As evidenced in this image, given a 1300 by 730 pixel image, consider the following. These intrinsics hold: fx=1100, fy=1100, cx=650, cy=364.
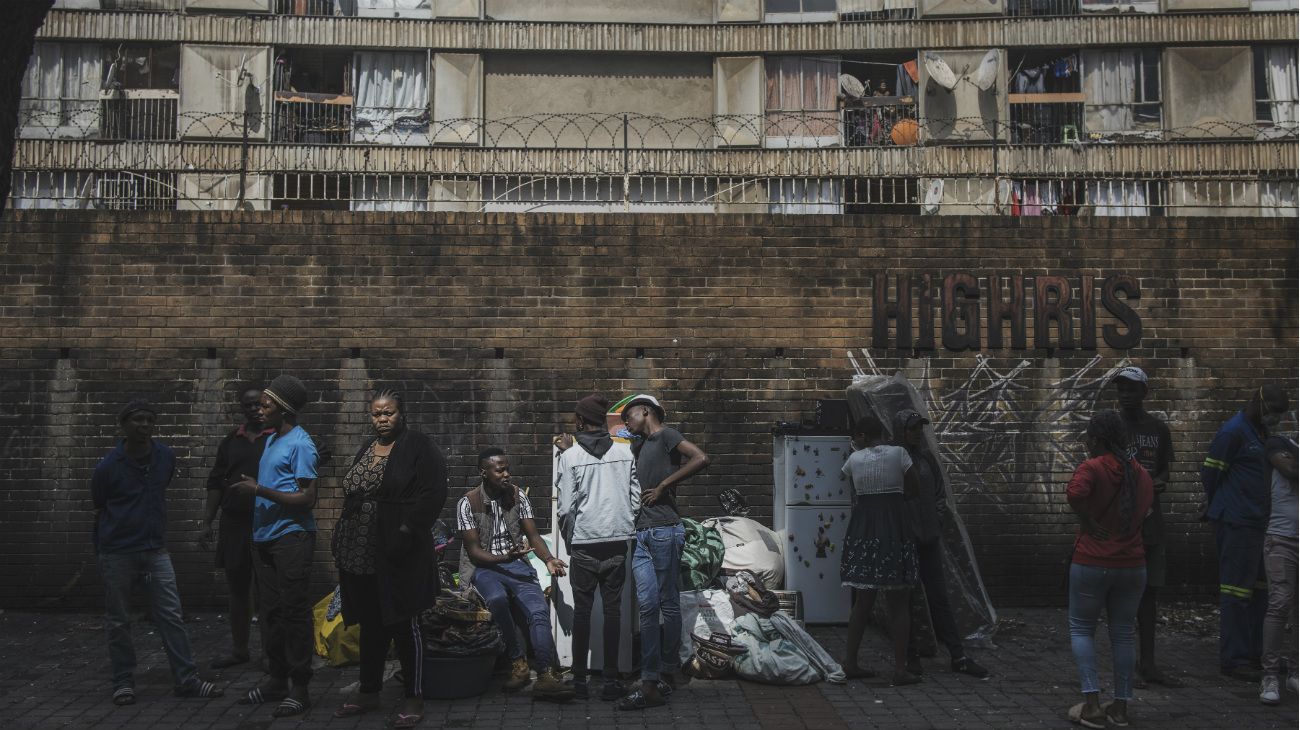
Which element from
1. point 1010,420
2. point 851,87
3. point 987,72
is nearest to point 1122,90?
point 987,72

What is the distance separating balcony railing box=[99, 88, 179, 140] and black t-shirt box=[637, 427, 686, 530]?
47.5ft

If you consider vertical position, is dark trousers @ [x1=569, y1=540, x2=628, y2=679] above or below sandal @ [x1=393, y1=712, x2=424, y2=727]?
above

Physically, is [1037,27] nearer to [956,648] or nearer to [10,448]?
[956,648]

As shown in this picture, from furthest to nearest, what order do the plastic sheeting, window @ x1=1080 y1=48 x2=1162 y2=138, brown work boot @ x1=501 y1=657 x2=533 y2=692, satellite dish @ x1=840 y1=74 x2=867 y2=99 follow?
1. window @ x1=1080 y1=48 x2=1162 y2=138
2. satellite dish @ x1=840 y1=74 x2=867 y2=99
3. the plastic sheeting
4. brown work boot @ x1=501 y1=657 x2=533 y2=692

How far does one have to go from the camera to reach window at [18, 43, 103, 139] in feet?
59.1

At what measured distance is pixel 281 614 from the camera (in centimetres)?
605

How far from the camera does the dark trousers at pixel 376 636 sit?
5840 mm

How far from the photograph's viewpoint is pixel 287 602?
19.8ft

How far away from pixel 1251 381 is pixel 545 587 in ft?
21.1

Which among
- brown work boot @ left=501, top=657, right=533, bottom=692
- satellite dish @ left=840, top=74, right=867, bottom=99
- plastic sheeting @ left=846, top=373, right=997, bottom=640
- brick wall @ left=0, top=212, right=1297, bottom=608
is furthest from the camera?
satellite dish @ left=840, top=74, right=867, bottom=99

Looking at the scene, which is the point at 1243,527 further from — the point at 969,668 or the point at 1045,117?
the point at 1045,117

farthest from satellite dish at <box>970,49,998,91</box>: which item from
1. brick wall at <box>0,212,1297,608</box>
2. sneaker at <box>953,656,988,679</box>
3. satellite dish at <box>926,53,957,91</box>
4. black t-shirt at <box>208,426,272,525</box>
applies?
black t-shirt at <box>208,426,272,525</box>

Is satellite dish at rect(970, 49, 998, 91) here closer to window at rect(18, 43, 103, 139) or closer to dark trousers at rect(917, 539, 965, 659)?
dark trousers at rect(917, 539, 965, 659)

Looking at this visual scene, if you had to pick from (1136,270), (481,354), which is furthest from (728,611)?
(1136,270)
